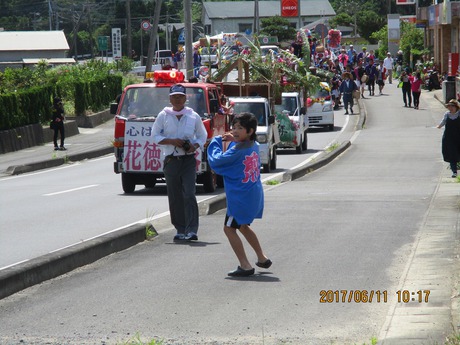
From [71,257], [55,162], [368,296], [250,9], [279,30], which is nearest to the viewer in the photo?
[368,296]

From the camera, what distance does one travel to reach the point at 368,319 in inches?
297

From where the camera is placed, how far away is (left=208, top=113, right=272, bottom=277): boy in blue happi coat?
9289 mm

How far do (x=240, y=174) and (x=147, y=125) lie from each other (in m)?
9.47

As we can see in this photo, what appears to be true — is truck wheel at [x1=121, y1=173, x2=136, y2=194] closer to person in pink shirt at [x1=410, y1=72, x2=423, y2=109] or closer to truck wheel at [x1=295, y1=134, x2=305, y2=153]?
truck wheel at [x1=295, y1=134, x2=305, y2=153]

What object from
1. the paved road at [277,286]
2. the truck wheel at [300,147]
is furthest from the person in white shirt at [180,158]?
the truck wheel at [300,147]

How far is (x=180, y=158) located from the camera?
12195 mm

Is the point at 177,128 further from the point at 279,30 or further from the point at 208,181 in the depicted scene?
the point at 279,30

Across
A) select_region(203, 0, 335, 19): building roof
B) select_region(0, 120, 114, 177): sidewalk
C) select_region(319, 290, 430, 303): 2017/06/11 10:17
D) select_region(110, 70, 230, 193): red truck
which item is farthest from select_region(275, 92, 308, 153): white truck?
select_region(203, 0, 335, 19): building roof

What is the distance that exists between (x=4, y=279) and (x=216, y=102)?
36.6 feet

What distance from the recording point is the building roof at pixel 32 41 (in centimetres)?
7575

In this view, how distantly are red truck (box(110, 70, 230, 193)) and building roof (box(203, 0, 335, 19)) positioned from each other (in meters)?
111

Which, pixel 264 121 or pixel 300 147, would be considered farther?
pixel 300 147

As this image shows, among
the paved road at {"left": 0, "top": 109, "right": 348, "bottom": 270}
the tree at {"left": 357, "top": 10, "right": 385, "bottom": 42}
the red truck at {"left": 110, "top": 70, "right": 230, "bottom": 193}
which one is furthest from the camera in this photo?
the tree at {"left": 357, "top": 10, "right": 385, "bottom": 42}

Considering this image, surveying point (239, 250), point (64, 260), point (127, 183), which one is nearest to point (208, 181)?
point (127, 183)
